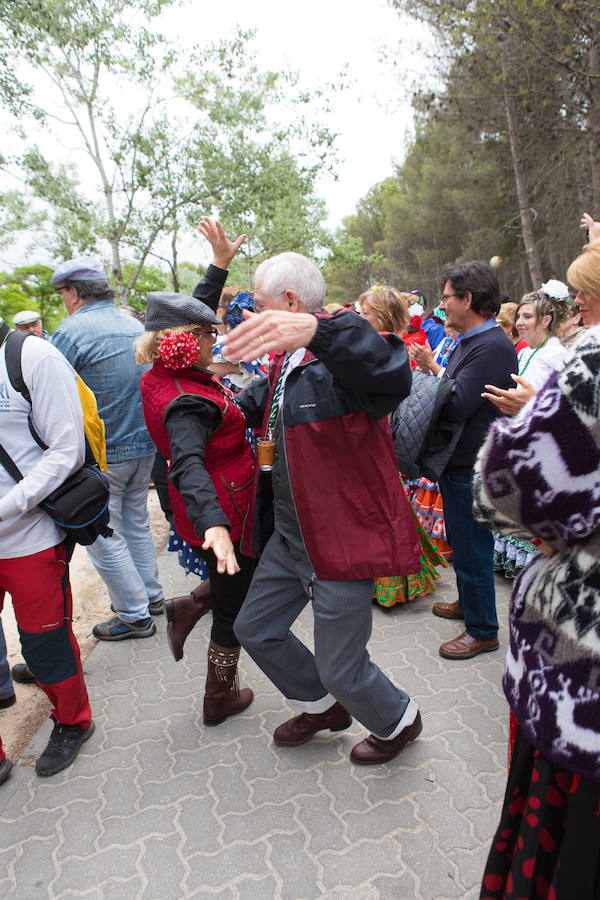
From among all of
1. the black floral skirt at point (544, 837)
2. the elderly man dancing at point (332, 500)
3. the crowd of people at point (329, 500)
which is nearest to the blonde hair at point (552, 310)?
the crowd of people at point (329, 500)

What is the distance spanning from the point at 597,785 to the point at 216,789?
66.7 inches

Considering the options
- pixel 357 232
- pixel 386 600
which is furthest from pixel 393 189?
pixel 386 600

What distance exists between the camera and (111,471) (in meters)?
3.62

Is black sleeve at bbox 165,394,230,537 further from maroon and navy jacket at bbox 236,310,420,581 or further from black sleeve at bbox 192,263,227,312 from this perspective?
black sleeve at bbox 192,263,227,312

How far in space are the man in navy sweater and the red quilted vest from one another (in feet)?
3.40

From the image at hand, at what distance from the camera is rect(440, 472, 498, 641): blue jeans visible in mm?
3039

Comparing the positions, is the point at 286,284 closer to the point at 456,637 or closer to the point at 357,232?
the point at 456,637

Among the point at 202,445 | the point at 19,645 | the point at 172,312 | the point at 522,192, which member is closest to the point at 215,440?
the point at 202,445

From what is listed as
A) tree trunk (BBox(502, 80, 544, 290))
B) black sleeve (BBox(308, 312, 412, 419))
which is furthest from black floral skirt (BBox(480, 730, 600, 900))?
tree trunk (BBox(502, 80, 544, 290))

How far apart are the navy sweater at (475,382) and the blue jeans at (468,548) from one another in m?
0.11

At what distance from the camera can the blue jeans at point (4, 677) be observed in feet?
9.65

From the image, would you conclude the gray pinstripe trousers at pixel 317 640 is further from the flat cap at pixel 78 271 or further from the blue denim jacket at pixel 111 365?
the flat cap at pixel 78 271

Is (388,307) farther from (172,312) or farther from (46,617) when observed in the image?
(46,617)

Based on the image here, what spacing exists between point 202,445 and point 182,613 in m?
0.95
